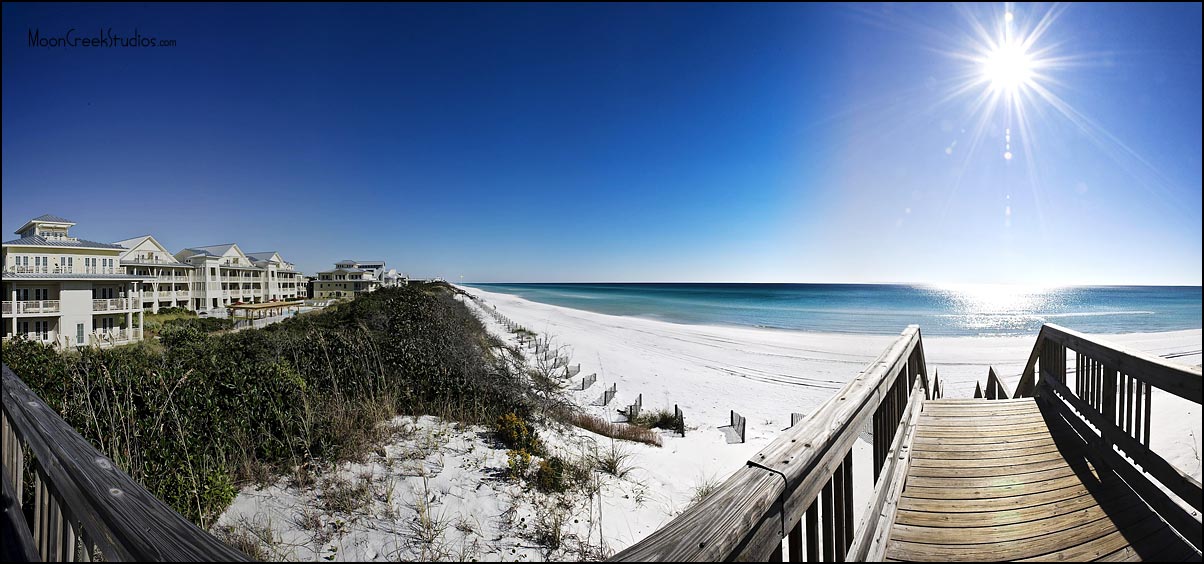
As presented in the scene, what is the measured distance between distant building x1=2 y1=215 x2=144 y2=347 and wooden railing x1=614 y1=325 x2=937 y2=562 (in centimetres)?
2429

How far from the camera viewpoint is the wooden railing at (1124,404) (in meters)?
2.10

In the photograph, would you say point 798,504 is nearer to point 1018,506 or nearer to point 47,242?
point 1018,506

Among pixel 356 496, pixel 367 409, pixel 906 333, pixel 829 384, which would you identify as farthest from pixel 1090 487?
pixel 829 384

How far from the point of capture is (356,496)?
364 cm

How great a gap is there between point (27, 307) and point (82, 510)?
3005 cm

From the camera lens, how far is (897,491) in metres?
2.44

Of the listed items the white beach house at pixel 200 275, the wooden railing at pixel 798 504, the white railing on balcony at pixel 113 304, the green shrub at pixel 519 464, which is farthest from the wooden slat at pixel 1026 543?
the white beach house at pixel 200 275

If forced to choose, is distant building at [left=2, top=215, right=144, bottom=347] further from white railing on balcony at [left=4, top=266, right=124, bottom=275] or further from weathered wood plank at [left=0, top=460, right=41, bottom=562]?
weathered wood plank at [left=0, top=460, right=41, bottom=562]

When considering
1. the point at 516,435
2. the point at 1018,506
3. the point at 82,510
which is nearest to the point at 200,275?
the point at 516,435

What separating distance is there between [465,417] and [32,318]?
28.1 meters

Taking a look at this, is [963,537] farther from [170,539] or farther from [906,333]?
[170,539]

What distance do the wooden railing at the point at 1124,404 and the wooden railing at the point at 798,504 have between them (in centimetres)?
116

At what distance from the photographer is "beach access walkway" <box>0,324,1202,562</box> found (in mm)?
1013

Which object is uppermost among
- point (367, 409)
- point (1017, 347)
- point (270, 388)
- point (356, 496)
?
point (270, 388)
